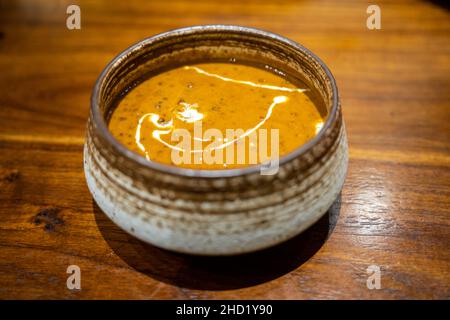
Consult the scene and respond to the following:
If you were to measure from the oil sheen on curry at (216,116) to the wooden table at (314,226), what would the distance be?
→ 0.20 m

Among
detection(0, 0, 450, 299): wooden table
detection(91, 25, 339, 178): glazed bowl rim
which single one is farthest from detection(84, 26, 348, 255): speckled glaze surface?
detection(0, 0, 450, 299): wooden table

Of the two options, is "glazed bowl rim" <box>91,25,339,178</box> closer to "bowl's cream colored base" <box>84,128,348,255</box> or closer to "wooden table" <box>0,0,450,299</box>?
"bowl's cream colored base" <box>84,128,348,255</box>

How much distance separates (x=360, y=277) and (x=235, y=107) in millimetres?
439

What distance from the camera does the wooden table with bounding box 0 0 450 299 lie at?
0.94 meters

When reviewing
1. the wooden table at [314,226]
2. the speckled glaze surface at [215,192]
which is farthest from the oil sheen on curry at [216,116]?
the wooden table at [314,226]

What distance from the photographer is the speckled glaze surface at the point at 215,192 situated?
75 cm

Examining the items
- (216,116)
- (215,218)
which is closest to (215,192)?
(215,218)

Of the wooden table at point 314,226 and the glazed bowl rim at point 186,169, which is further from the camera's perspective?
the wooden table at point 314,226

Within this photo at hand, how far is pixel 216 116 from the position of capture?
1028 mm

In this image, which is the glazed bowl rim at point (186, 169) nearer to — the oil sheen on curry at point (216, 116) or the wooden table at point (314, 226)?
the oil sheen on curry at point (216, 116)

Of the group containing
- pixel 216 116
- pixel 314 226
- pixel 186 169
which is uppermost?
pixel 216 116

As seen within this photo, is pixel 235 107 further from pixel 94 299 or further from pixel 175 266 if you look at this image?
pixel 94 299

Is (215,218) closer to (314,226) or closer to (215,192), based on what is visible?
(215,192)

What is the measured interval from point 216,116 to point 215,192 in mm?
313
